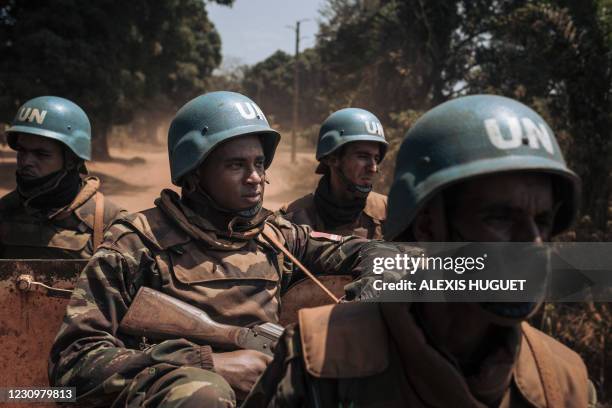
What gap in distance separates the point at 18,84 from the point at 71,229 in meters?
13.9

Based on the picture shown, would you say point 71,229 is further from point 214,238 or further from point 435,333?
point 435,333

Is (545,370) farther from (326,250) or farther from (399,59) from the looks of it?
(399,59)

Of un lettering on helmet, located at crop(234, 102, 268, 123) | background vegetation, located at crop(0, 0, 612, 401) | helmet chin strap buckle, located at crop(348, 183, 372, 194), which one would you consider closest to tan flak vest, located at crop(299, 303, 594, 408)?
un lettering on helmet, located at crop(234, 102, 268, 123)

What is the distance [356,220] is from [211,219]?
2.11m

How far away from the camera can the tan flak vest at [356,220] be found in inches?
183

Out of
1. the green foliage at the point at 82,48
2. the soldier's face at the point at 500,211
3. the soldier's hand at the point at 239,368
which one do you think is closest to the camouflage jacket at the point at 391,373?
the soldier's face at the point at 500,211

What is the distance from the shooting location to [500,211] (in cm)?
140

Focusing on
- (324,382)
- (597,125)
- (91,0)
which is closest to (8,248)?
(324,382)

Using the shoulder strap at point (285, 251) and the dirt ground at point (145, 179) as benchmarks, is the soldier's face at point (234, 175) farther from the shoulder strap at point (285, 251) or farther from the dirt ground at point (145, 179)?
the dirt ground at point (145, 179)

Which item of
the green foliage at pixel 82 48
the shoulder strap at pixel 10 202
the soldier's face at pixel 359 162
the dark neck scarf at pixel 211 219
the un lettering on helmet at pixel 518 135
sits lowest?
the dark neck scarf at pixel 211 219

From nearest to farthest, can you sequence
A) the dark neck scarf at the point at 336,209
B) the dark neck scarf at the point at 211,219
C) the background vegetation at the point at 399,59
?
the dark neck scarf at the point at 211,219 → the dark neck scarf at the point at 336,209 → the background vegetation at the point at 399,59

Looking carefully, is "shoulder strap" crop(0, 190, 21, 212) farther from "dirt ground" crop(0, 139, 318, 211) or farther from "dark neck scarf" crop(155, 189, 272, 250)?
"dirt ground" crop(0, 139, 318, 211)

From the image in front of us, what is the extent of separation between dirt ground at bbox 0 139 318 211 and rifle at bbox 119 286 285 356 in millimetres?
15514

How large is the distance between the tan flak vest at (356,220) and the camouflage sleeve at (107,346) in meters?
2.24
